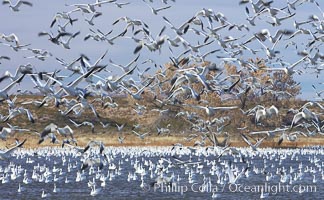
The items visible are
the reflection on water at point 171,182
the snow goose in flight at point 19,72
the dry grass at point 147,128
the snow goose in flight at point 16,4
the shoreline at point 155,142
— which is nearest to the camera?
the snow goose in flight at point 19,72

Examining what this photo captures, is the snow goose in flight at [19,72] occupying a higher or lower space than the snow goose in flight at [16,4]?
lower

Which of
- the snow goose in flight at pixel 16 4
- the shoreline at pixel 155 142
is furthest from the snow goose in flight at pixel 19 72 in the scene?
the shoreline at pixel 155 142

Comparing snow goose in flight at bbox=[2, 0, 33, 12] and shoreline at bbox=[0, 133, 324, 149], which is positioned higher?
snow goose in flight at bbox=[2, 0, 33, 12]

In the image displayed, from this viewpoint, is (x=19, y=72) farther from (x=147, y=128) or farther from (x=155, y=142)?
(x=147, y=128)

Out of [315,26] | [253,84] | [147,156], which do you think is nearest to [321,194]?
[253,84]

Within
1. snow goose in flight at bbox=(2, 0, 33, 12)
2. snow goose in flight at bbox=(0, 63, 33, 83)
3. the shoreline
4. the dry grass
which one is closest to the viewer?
snow goose in flight at bbox=(0, 63, 33, 83)

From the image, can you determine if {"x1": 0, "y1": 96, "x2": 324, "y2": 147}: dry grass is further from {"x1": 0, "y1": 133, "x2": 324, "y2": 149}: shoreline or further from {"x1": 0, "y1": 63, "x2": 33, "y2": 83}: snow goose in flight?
{"x1": 0, "y1": 63, "x2": 33, "y2": 83}: snow goose in flight

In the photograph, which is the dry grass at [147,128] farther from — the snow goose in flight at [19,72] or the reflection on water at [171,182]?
the snow goose in flight at [19,72]

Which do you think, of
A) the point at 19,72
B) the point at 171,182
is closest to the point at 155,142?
the point at 171,182

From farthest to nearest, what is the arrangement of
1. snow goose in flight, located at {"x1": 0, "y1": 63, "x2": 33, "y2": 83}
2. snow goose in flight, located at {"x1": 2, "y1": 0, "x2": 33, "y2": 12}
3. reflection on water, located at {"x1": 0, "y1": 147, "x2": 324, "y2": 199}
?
1. reflection on water, located at {"x1": 0, "y1": 147, "x2": 324, "y2": 199}
2. snow goose in flight, located at {"x1": 2, "y1": 0, "x2": 33, "y2": 12}
3. snow goose in flight, located at {"x1": 0, "y1": 63, "x2": 33, "y2": 83}

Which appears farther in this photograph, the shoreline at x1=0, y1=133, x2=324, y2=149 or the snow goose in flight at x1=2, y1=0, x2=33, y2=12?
the shoreline at x1=0, y1=133, x2=324, y2=149

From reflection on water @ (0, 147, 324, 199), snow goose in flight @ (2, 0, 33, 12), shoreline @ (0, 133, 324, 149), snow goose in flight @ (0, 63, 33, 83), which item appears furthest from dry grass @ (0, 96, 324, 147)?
snow goose in flight @ (0, 63, 33, 83)

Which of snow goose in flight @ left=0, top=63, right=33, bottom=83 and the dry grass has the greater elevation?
the dry grass

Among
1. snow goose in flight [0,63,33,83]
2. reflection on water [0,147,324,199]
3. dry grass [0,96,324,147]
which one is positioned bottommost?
reflection on water [0,147,324,199]
